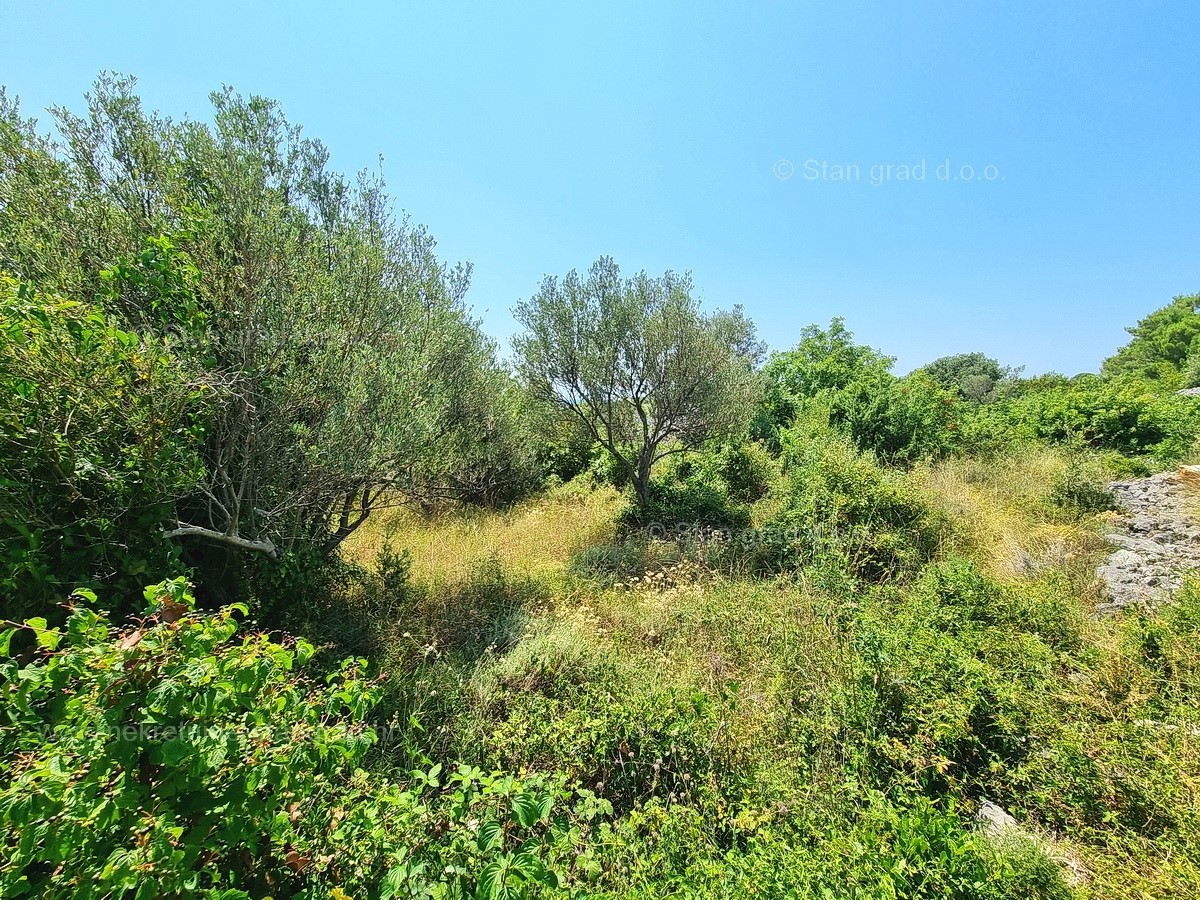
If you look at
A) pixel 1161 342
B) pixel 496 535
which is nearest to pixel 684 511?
pixel 496 535

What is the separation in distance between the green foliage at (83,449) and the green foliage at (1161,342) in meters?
48.3

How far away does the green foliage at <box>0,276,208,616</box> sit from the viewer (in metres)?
2.67

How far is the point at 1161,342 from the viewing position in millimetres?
34312

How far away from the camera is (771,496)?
9.92m

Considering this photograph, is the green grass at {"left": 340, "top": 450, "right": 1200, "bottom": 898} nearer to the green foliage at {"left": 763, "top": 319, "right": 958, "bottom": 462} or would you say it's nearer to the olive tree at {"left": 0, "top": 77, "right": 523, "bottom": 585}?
the olive tree at {"left": 0, "top": 77, "right": 523, "bottom": 585}

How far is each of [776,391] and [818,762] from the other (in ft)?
44.7

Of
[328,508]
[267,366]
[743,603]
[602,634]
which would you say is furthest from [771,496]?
[267,366]

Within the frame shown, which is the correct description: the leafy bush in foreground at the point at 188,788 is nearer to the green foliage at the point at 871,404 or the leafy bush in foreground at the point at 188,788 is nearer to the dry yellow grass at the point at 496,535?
the dry yellow grass at the point at 496,535

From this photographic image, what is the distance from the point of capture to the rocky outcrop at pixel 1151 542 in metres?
4.56

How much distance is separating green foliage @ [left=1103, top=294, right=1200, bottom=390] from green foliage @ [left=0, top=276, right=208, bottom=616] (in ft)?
158

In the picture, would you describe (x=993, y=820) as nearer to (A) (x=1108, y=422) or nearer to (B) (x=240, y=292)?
(B) (x=240, y=292)

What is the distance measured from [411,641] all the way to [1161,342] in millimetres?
56614

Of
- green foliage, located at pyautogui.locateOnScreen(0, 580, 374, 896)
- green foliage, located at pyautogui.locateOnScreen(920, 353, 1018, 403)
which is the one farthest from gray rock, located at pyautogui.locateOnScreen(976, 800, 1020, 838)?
green foliage, located at pyautogui.locateOnScreen(920, 353, 1018, 403)

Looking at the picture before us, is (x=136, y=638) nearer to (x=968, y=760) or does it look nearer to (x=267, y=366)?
(x=267, y=366)
